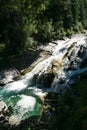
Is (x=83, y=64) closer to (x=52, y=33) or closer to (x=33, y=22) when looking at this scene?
(x=33, y=22)

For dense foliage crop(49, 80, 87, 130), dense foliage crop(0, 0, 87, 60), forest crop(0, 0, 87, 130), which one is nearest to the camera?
dense foliage crop(49, 80, 87, 130)

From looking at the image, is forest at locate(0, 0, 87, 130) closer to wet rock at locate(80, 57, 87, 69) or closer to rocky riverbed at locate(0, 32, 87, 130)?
wet rock at locate(80, 57, 87, 69)

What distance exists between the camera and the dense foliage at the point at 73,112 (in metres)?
5.54

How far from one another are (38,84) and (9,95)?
290 cm

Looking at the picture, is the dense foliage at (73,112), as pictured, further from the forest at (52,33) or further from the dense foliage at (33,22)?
the dense foliage at (33,22)

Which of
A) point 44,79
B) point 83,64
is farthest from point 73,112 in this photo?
point 83,64

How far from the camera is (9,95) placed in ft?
70.2

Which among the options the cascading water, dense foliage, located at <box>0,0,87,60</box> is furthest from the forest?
the cascading water

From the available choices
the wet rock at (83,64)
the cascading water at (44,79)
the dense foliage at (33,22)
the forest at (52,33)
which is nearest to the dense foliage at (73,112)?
the forest at (52,33)

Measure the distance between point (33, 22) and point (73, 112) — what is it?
28134mm

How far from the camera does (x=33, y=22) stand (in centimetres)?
3362

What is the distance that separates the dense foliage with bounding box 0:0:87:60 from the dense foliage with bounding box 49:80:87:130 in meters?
20.4

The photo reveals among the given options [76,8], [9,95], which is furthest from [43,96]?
[76,8]

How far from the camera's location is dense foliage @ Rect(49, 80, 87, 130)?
18.2 feet
